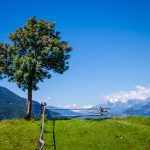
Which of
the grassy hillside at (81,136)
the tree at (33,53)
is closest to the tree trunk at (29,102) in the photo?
the tree at (33,53)

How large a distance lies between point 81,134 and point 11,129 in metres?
8.81

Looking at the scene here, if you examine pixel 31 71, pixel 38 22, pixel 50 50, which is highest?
pixel 38 22

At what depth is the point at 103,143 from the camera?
116 ft

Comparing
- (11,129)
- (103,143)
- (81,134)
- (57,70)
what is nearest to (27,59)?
(57,70)

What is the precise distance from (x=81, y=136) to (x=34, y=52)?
25472 mm

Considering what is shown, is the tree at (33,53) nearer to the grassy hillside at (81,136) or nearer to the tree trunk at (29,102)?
the tree trunk at (29,102)

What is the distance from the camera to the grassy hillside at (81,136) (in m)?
34.5

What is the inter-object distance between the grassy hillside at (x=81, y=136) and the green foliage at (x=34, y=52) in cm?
1522

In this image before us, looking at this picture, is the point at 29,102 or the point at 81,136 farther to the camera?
the point at 29,102

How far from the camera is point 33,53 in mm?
59375

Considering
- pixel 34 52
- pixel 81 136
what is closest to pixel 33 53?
pixel 34 52

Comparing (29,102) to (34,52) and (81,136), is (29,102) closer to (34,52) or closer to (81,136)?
(34,52)

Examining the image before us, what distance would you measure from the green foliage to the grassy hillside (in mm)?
15218

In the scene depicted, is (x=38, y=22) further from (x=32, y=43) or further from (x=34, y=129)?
(x=34, y=129)
